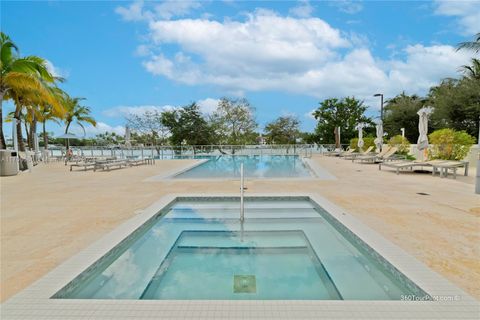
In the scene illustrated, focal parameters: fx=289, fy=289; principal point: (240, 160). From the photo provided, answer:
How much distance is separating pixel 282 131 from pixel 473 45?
1503 centimetres

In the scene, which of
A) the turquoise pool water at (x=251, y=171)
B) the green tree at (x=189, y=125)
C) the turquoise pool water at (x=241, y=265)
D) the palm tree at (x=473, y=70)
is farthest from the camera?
the green tree at (x=189, y=125)

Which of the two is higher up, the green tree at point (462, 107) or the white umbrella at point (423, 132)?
the green tree at point (462, 107)

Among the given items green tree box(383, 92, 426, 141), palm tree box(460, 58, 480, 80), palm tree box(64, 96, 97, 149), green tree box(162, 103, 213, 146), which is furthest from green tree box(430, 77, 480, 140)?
palm tree box(64, 96, 97, 149)

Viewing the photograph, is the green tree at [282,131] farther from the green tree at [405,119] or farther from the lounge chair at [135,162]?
the lounge chair at [135,162]

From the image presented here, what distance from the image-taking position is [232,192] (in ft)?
20.5

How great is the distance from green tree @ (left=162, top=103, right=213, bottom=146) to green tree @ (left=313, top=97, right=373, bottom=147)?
→ 448 inches

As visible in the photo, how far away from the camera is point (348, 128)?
90.9 ft

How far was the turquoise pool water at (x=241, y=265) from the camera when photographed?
2494mm

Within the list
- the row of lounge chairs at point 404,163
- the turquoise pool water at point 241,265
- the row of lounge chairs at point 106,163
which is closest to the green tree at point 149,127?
the row of lounge chairs at point 106,163

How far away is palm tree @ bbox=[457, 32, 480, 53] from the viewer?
15859 mm

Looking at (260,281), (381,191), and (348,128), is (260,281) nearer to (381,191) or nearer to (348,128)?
(381,191)

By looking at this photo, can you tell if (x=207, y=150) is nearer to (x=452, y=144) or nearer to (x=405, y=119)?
(x=452, y=144)

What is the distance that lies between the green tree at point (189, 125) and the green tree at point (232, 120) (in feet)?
3.24

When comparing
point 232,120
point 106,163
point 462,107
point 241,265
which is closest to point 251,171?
point 106,163
